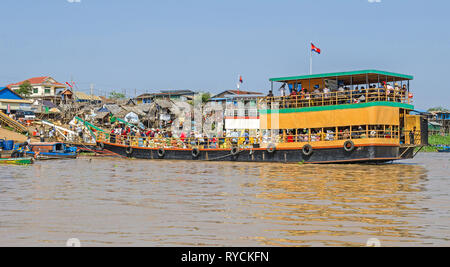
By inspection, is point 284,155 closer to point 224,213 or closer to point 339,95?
point 339,95

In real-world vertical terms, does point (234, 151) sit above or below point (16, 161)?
above

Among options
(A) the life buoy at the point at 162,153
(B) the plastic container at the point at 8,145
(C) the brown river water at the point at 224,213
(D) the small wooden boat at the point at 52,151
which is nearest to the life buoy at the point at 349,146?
(C) the brown river water at the point at 224,213

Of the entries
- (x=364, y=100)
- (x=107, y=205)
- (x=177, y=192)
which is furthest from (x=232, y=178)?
(x=364, y=100)

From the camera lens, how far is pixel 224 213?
962 centimetres

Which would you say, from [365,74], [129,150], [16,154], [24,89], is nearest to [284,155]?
[365,74]

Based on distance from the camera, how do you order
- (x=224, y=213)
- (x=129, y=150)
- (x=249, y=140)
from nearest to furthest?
(x=224, y=213) < (x=249, y=140) < (x=129, y=150)

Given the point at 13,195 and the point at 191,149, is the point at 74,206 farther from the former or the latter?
the point at 191,149

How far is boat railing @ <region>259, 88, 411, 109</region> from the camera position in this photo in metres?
25.0

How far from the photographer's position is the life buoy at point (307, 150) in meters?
25.3

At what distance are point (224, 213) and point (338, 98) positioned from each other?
58.1 ft

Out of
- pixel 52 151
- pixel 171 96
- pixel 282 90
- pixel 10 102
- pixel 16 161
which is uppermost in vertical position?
pixel 171 96

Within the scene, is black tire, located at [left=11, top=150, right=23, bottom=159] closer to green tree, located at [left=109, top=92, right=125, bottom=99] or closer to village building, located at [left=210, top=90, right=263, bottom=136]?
village building, located at [left=210, top=90, right=263, bottom=136]

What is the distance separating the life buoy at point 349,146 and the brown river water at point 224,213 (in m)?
8.20
